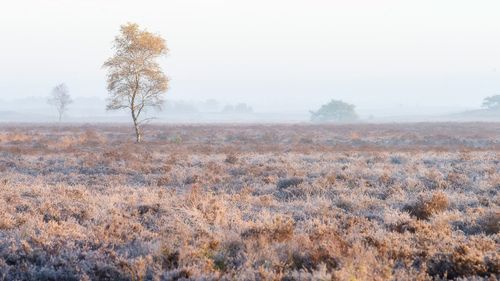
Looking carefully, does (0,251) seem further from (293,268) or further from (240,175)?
(240,175)

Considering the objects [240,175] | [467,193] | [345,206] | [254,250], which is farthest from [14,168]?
[467,193]

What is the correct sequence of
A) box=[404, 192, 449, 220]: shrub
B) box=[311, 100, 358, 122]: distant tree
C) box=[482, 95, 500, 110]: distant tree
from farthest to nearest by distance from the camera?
1. box=[482, 95, 500, 110]: distant tree
2. box=[311, 100, 358, 122]: distant tree
3. box=[404, 192, 449, 220]: shrub

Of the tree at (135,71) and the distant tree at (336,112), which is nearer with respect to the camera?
the tree at (135,71)

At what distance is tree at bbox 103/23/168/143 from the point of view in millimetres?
30594

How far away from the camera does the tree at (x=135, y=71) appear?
3059 cm

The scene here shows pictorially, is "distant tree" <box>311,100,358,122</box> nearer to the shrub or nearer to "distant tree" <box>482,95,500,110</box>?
"distant tree" <box>482,95,500,110</box>

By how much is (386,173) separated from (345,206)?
16.9ft

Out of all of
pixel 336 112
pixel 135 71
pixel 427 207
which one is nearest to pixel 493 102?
pixel 336 112

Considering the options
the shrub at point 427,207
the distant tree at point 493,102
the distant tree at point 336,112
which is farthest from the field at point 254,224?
the distant tree at point 493,102

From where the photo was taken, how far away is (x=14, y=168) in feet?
61.5

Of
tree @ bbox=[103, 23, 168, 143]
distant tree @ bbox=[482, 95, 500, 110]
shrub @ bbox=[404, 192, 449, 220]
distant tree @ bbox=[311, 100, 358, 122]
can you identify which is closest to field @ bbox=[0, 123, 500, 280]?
shrub @ bbox=[404, 192, 449, 220]

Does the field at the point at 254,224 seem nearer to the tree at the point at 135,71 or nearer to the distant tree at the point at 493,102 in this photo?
the tree at the point at 135,71

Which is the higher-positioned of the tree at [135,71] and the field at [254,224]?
the tree at [135,71]

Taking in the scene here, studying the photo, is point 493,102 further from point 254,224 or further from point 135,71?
point 254,224
